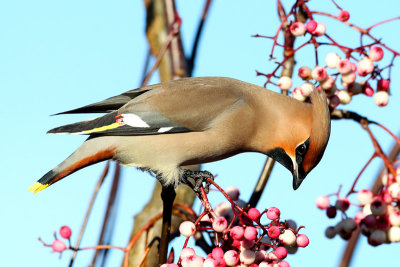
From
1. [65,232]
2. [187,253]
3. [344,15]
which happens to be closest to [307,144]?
[344,15]

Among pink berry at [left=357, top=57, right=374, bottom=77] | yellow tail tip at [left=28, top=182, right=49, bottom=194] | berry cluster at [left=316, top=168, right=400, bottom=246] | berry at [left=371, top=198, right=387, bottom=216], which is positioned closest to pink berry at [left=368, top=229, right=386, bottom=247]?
berry cluster at [left=316, top=168, right=400, bottom=246]

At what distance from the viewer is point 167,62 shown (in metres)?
4.11

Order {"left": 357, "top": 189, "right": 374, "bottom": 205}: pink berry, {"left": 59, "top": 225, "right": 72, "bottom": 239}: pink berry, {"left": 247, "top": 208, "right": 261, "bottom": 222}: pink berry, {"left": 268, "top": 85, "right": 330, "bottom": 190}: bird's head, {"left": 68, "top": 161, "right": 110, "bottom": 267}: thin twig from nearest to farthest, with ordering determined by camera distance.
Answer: {"left": 247, "top": 208, "right": 261, "bottom": 222}: pink berry
{"left": 68, "top": 161, "right": 110, "bottom": 267}: thin twig
{"left": 59, "top": 225, "right": 72, "bottom": 239}: pink berry
{"left": 268, "top": 85, "right": 330, "bottom": 190}: bird's head
{"left": 357, "top": 189, "right": 374, "bottom": 205}: pink berry

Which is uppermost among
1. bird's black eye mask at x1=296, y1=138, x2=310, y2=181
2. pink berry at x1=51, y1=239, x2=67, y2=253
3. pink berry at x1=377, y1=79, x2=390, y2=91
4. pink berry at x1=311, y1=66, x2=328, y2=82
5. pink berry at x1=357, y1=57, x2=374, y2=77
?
pink berry at x1=357, y1=57, x2=374, y2=77

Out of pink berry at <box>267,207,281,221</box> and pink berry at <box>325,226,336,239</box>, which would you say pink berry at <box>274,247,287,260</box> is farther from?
pink berry at <box>325,226,336,239</box>

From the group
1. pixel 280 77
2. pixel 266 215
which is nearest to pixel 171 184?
pixel 266 215

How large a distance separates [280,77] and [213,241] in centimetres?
100

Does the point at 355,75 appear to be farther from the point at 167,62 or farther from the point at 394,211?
the point at 167,62

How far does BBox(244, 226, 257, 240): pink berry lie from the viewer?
2.61m

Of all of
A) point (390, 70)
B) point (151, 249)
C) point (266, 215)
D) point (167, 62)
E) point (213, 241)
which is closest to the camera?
point (266, 215)

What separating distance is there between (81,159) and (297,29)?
1210 mm

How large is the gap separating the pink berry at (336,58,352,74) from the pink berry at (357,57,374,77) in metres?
0.07

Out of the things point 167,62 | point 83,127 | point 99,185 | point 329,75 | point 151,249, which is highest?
point 167,62

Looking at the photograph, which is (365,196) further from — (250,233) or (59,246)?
(59,246)
